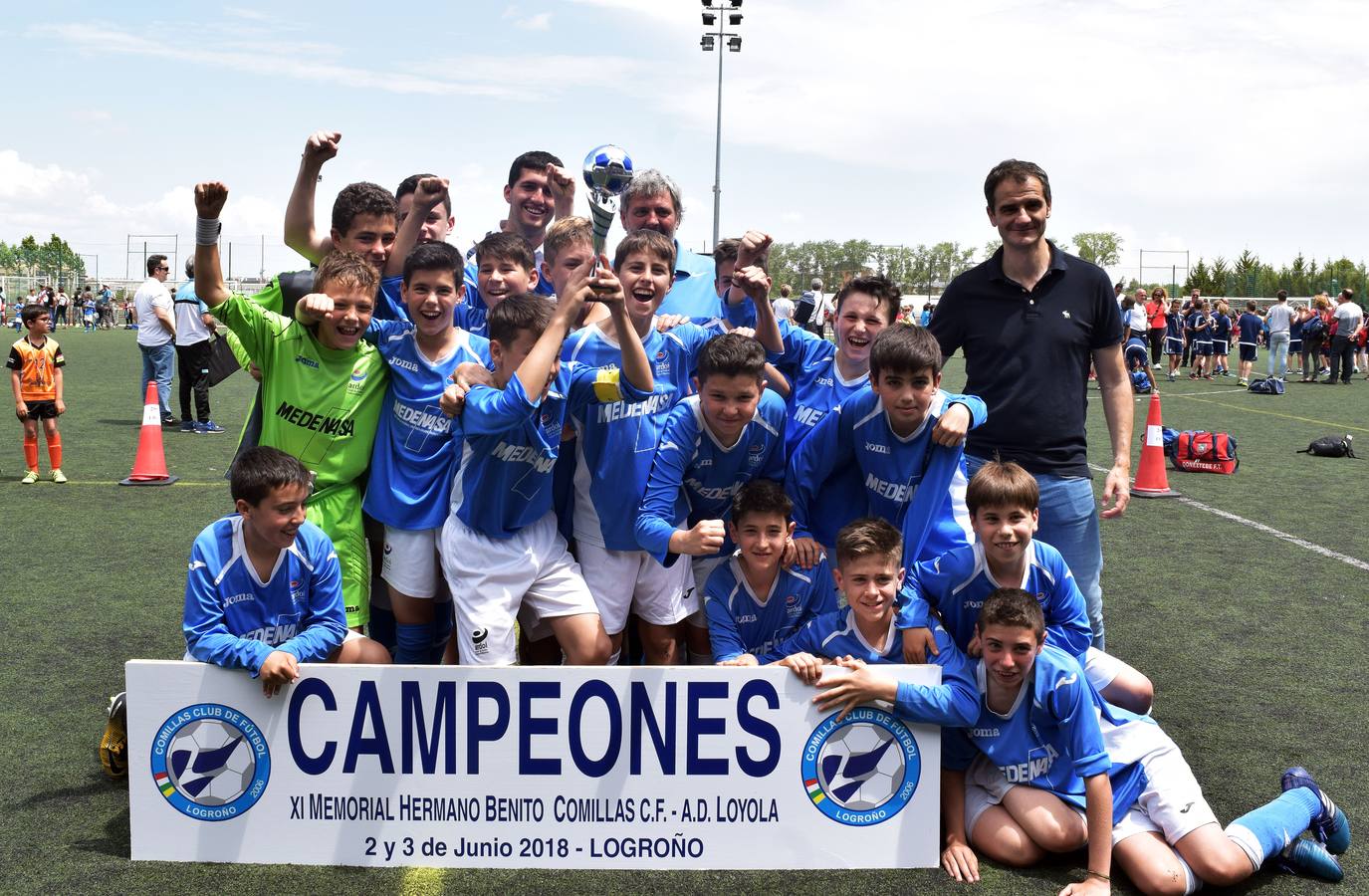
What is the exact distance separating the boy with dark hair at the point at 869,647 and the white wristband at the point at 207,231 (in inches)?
95.4

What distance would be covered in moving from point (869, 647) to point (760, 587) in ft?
1.43

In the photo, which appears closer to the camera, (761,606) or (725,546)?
(761,606)

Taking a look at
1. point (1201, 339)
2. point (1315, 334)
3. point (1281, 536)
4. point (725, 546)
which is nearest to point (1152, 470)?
point (1281, 536)

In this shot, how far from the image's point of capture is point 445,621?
4.50m

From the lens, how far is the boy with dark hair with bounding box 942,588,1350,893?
10.9ft

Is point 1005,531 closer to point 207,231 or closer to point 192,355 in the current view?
point 207,231

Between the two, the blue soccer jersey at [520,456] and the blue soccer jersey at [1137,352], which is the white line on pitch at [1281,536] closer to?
the blue soccer jersey at [520,456]

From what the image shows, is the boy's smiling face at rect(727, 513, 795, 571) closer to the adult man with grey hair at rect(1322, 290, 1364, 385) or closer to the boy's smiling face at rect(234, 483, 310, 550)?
the boy's smiling face at rect(234, 483, 310, 550)

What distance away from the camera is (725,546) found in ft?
14.1

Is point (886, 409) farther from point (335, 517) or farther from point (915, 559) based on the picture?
point (335, 517)

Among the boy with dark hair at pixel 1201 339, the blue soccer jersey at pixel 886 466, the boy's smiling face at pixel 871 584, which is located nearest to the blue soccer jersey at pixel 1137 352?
the boy with dark hair at pixel 1201 339

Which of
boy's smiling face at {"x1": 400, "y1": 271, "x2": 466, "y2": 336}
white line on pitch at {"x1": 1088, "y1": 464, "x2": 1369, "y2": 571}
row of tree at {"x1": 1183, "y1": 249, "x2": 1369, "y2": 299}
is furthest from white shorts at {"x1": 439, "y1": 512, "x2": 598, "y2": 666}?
row of tree at {"x1": 1183, "y1": 249, "x2": 1369, "y2": 299}

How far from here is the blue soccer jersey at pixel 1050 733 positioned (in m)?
3.39

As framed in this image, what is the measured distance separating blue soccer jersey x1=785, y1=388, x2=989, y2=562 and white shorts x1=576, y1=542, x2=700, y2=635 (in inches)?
20.5
